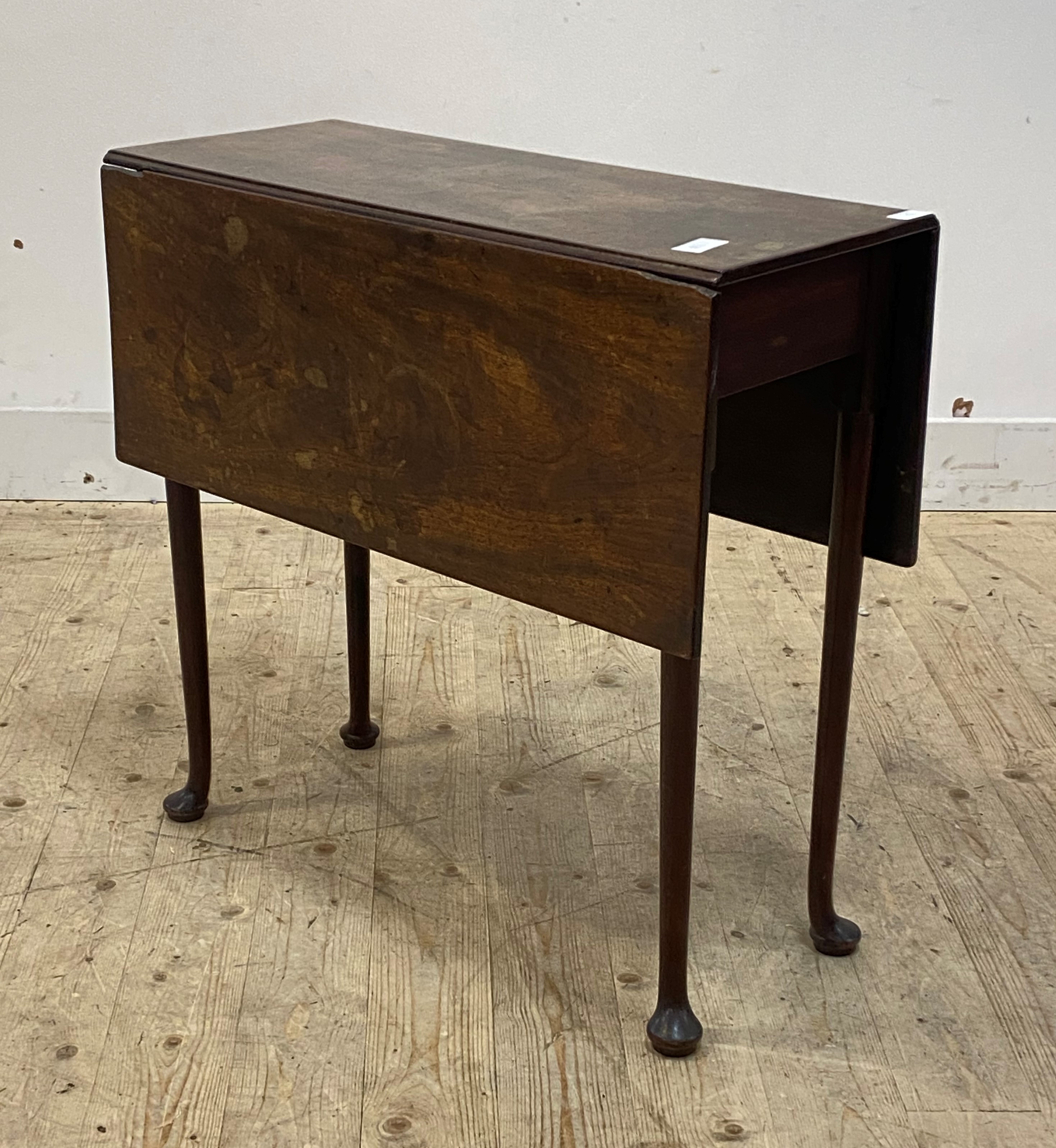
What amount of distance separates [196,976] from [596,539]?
72 centimetres

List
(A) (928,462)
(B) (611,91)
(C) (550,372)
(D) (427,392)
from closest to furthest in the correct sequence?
(C) (550,372)
(D) (427,392)
(B) (611,91)
(A) (928,462)

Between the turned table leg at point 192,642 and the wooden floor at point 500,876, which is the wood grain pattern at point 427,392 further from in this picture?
the wooden floor at point 500,876

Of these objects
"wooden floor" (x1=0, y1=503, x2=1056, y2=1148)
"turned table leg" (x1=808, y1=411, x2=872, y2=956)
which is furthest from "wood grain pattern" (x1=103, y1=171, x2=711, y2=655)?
"wooden floor" (x1=0, y1=503, x2=1056, y2=1148)

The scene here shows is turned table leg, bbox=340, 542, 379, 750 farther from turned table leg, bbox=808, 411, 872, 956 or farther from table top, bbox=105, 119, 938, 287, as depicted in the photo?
turned table leg, bbox=808, 411, 872, 956

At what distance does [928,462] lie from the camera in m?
3.22

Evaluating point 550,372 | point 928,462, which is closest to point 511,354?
point 550,372

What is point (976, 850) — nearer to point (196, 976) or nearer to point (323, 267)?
point (196, 976)

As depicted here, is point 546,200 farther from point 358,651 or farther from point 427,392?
point 358,651

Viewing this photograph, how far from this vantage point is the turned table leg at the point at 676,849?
152 cm

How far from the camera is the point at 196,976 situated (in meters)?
1.76

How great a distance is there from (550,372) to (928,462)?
195 cm

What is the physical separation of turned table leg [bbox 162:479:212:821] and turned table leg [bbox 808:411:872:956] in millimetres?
770

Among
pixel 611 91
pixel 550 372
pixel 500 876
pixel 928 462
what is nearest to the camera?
pixel 550 372

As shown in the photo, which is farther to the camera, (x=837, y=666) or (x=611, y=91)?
(x=611, y=91)
